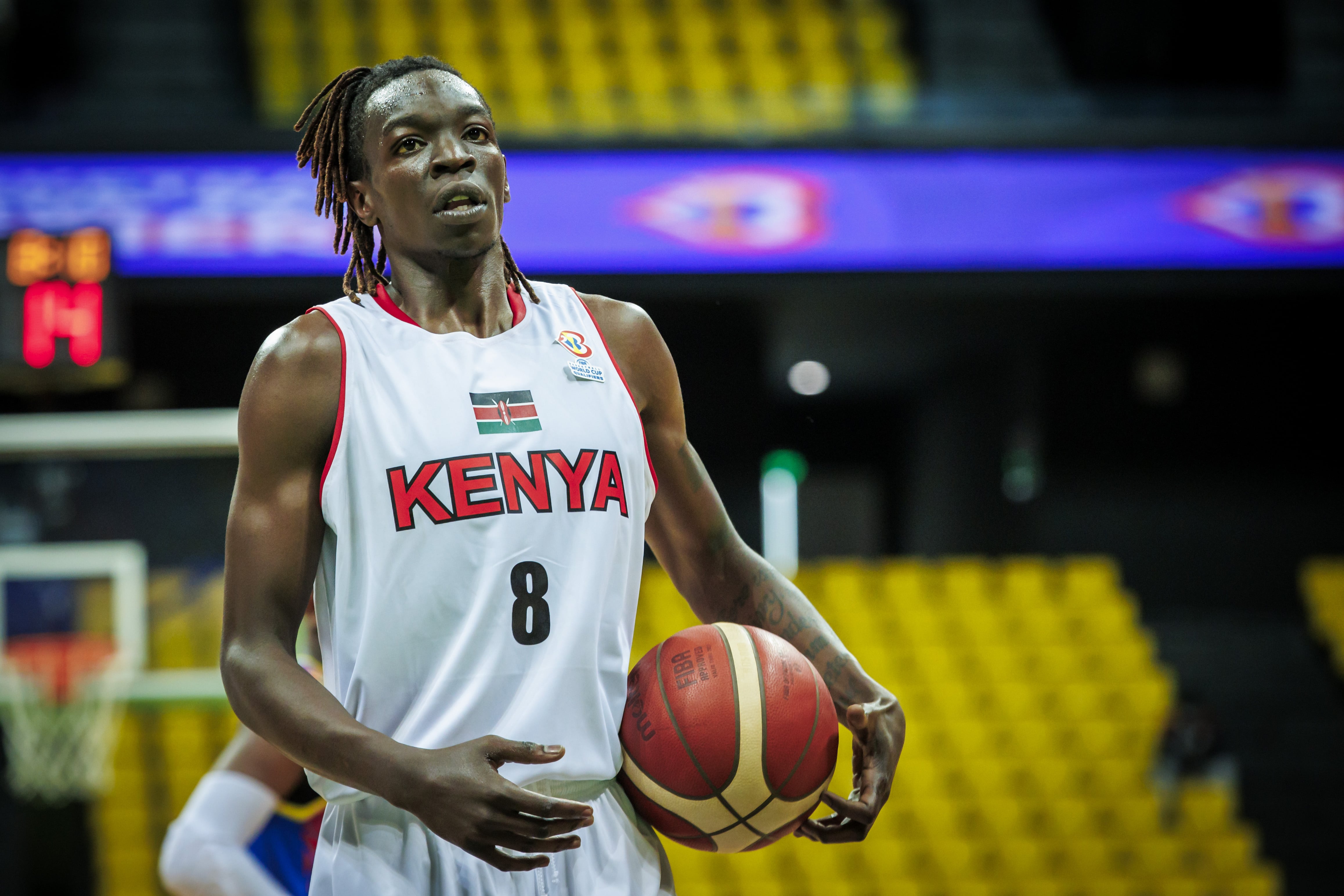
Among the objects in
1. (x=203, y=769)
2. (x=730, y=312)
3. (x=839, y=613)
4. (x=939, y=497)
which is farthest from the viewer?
(x=939, y=497)

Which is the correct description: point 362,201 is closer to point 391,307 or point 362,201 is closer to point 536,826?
point 391,307

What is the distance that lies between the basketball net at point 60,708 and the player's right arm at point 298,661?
468 centimetres

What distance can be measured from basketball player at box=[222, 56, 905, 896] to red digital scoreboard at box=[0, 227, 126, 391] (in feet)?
13.4

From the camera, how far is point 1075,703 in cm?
817

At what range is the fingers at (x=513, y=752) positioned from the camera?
1.46 meters

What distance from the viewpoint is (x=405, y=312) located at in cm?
189

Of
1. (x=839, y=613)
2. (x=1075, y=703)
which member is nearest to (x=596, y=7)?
(x=839, y=613)

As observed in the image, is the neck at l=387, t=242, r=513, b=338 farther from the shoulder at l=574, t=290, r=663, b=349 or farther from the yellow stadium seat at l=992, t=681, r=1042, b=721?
the yellow stadium seat at l=992, t=681, r=1042, b=721

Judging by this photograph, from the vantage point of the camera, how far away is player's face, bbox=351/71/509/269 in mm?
1788

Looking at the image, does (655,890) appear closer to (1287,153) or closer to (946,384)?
(1287,153)

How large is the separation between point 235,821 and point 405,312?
58.0 inches

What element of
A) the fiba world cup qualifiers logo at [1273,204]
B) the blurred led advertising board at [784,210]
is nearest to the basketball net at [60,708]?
the blurred led advertising board at [784,210]

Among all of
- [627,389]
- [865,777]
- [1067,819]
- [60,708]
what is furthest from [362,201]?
[1067,819]

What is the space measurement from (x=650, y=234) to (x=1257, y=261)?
157 inches
